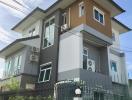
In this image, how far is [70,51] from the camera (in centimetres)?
1271

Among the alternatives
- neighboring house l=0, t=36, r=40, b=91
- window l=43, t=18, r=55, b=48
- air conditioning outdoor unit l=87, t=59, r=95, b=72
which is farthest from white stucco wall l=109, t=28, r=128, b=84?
neighboring house l=0, t=36, r=40, b=91

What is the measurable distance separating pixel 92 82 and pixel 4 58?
1151 cm

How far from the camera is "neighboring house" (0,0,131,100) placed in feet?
40.7

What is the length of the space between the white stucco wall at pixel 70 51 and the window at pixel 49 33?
4.49 ft

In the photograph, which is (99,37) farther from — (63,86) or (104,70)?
(63,86)

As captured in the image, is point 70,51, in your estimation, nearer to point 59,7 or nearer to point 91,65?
point 91,65

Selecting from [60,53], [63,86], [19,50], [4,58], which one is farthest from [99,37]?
[4,58]

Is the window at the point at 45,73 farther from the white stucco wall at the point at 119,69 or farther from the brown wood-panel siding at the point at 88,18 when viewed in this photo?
the white stucco wall at the point at 119,69

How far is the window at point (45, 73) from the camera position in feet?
45.4

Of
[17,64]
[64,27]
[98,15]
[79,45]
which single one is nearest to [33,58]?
[17,64]

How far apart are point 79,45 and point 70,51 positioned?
2.89ft

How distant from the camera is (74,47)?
1250cm

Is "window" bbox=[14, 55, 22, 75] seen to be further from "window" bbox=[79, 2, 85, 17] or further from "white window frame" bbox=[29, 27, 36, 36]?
"window" bbox=[79, 2, 85, 17]

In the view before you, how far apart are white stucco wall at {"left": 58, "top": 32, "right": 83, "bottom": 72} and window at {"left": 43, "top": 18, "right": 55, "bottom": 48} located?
137cm
